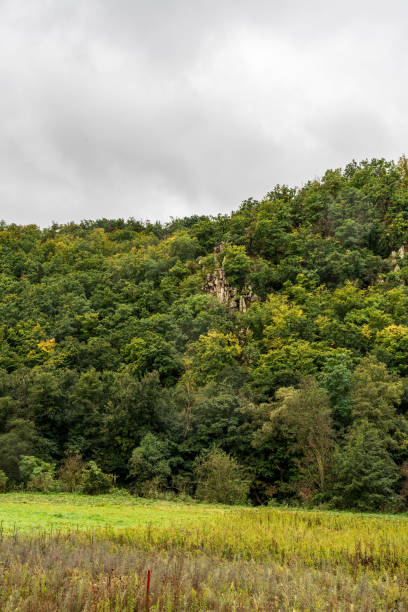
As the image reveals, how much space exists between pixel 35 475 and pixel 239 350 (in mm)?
25141

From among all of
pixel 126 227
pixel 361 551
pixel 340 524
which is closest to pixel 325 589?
pixel 361 551

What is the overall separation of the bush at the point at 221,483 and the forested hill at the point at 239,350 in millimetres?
528

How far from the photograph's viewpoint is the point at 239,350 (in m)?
47.0

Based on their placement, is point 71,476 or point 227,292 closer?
point 71,476

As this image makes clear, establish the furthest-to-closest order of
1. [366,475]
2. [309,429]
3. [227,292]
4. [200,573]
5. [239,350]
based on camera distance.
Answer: [227,292], [239,350], [309,429], [366,475], [200,573]

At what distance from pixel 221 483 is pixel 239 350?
19811mm

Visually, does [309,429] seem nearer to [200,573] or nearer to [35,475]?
[35,475]

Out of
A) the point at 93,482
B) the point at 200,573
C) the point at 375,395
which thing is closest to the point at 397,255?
the point at 375,395

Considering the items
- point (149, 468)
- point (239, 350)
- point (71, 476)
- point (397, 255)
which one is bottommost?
point (71, 476)

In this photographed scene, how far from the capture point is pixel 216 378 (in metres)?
42.3

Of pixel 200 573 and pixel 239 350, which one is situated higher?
pixel 239 350

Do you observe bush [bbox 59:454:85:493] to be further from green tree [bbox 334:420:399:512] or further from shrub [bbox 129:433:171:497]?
green tree [bbox 334:420:399:512]

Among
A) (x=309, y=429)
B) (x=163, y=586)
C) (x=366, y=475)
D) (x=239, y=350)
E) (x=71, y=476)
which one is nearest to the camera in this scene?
(x=163, y=586)

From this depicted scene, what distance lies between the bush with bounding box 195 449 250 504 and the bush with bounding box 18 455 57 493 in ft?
33.3
